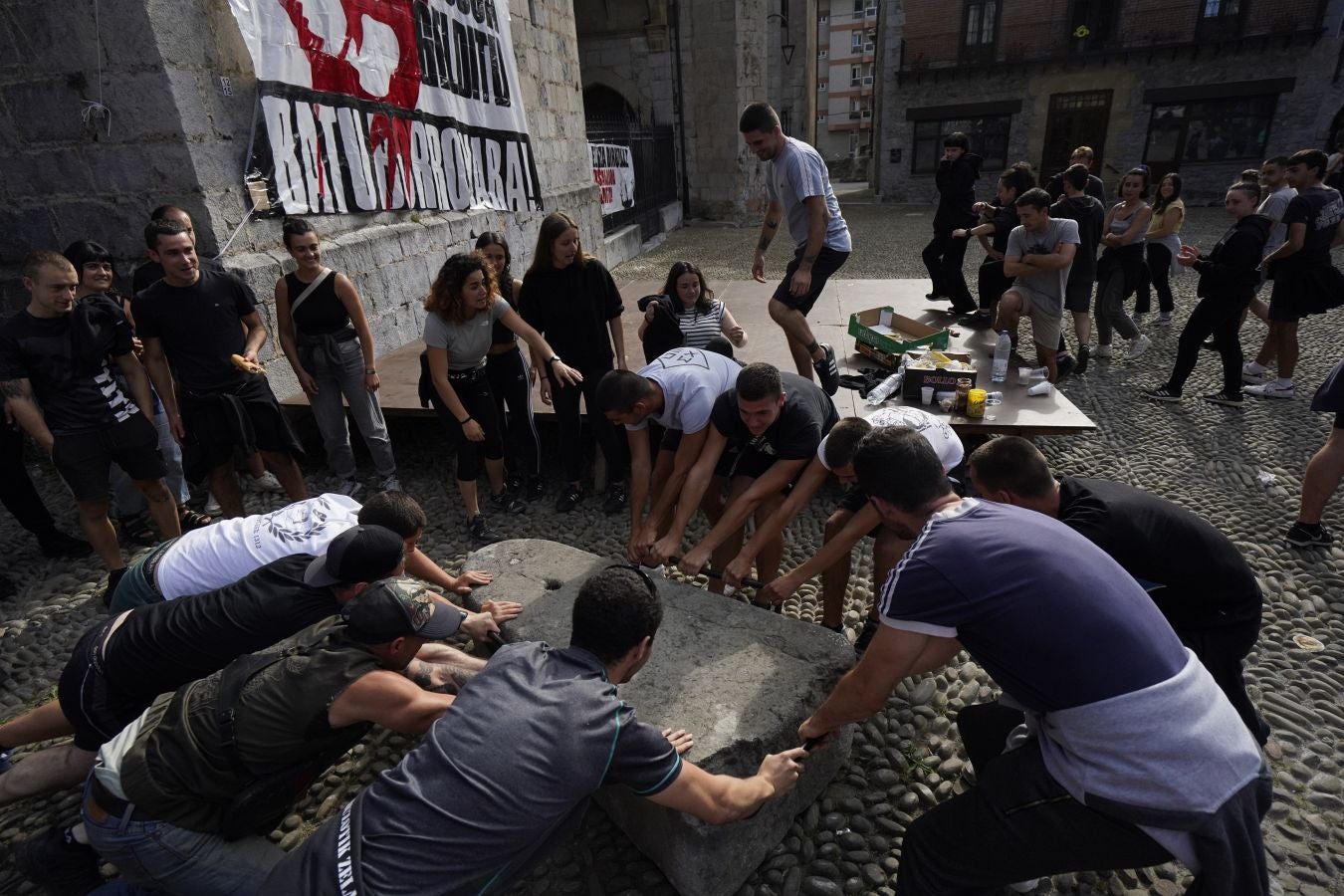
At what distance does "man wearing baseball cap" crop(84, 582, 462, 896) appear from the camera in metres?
1.93

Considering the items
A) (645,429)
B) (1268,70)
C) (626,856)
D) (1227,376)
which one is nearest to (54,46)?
(645,429)

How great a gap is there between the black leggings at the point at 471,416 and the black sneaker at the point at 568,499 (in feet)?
2.03

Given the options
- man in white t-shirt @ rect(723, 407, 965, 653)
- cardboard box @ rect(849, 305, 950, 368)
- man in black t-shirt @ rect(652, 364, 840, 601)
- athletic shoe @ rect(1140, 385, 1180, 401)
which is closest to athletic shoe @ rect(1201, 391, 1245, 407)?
athletic shoe @ rect(1140, 385, 1180, 401)

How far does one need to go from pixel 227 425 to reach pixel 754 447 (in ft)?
10.7

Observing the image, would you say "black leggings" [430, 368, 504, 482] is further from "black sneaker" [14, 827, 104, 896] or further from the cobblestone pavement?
"black sneaker" [14, 827, 104, 896]

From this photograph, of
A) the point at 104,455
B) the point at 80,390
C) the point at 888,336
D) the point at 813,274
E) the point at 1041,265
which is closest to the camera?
the point at 80,390

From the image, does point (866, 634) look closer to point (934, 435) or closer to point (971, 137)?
point (934, 435)

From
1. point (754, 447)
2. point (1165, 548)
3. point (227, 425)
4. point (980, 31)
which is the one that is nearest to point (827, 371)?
point (754, 447)

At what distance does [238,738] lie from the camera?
1.92 meters

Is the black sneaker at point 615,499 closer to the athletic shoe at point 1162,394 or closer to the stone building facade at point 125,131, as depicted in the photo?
the stone building facade at point 125,131

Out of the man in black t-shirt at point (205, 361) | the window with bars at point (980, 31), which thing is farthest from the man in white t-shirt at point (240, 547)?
the window with bars at point (980, 31)

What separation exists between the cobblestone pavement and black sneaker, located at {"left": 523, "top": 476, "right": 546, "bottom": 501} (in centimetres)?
12

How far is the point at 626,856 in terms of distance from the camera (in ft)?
7.98

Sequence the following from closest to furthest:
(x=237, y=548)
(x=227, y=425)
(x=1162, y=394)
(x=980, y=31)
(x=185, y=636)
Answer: (x=185, y=636) < (x=237, y=548) < (x=227, y=425) < (x=1162, y=394) < (x=980, y=31)
